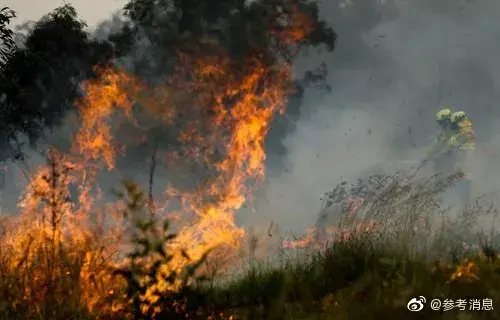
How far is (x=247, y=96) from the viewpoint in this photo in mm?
19141

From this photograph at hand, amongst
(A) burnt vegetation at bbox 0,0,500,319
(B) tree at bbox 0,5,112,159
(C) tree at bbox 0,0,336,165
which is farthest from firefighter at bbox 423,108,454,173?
(A) burnt vegetation at bbox 0,0,500,319

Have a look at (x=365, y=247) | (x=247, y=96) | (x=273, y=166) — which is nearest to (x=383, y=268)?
(x=365, y=247)

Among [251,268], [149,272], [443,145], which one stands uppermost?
[443,145]

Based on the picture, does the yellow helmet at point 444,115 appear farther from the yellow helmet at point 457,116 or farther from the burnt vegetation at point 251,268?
the burnt vegetation at point 251,268

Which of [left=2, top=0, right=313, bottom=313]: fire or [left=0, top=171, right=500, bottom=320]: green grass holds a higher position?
[left=2, top=0, right=313, bottom=313]: fire

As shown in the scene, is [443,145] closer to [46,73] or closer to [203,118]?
[203,118]

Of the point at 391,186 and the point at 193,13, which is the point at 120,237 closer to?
the point at 391,186

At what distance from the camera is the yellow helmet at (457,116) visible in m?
28.4

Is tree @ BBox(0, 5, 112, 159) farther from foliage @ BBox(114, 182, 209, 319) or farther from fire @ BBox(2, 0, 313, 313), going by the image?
foliage @ BBox(114, 182, 209, 319)

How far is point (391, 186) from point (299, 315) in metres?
3.47

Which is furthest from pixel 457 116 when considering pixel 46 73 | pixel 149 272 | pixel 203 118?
pixel 149 272

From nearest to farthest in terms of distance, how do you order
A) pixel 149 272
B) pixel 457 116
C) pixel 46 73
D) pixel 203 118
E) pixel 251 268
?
pixel 149 272 < pixel 251 268 < pixel 203 118 < pixel 46 73 < pixel 457 116

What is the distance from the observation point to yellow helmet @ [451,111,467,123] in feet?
93.1

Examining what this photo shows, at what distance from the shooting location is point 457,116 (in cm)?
2872
